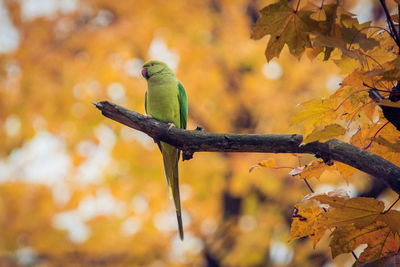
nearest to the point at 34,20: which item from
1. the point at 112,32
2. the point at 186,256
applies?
the point at 112,32

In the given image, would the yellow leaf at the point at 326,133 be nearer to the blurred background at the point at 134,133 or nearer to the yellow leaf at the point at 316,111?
the yellow leaf at the point at 316,111

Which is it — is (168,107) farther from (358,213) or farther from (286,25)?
(358,213)

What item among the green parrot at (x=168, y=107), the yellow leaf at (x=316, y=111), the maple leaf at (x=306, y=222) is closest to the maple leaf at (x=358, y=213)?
the maple leaf at (x=306, y=222)

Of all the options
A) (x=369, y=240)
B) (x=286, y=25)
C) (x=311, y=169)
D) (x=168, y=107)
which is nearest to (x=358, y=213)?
(x=369, y=240)

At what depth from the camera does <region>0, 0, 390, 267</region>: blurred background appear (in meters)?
3.76

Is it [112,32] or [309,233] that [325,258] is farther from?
[112,32]

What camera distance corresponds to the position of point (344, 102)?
108cm

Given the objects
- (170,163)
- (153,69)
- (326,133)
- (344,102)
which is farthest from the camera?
(153,69)

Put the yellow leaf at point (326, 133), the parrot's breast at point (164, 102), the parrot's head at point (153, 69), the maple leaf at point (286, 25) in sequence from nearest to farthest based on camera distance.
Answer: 1. the yellow leaf at point (326, 133)
2. the maple leaf at point (286, 25)
3. the parrot's breast at point (164, 102)
4. the parrot's head at point (153, 69)

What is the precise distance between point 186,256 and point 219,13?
9.95 feet

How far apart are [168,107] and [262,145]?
1.60 metres

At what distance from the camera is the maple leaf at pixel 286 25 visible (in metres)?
1.05

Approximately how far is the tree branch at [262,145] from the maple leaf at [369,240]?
0.15m

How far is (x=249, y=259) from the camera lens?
3.56 m
